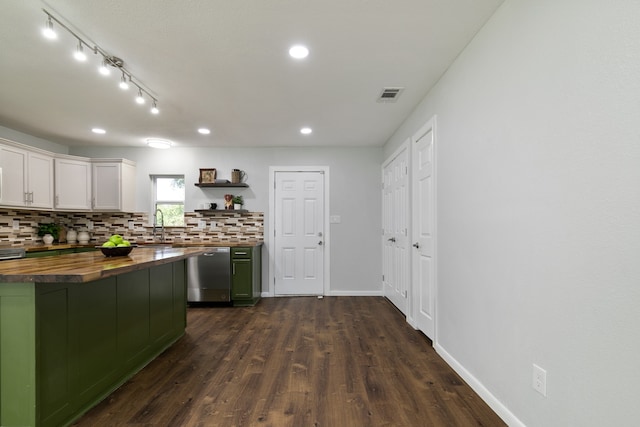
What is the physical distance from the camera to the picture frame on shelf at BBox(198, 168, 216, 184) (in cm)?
505

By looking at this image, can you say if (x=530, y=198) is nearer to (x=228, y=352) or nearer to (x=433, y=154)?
(x=433, y=154)

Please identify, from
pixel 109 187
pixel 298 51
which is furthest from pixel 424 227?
pixel 109 187

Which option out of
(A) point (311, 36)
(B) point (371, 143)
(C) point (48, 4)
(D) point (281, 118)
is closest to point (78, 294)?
(C) point (48, 4)

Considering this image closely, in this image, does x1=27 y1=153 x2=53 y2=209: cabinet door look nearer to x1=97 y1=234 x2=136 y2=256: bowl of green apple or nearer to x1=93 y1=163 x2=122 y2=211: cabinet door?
x1=93 y1=163 x2=122 y2=211: cabinet door

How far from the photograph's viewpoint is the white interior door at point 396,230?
386cm

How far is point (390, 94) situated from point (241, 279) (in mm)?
3134

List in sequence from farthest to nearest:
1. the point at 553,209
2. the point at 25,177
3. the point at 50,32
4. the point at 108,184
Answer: the point at 108,184
the point at 25,177
the point at 50,32
the point at 553,209

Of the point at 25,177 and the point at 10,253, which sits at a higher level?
the point at 25,177

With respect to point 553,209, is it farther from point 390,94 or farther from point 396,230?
point 396,230

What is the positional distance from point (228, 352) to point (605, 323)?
106 inches

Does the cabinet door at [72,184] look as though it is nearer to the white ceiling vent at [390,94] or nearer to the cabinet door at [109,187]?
the cabinet door at [109,187]

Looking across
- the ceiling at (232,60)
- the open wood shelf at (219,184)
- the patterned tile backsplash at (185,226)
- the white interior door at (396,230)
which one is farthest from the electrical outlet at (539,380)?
the open wood shelf at (219,184)

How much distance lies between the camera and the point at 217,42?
225cm

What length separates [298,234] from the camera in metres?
5.19
